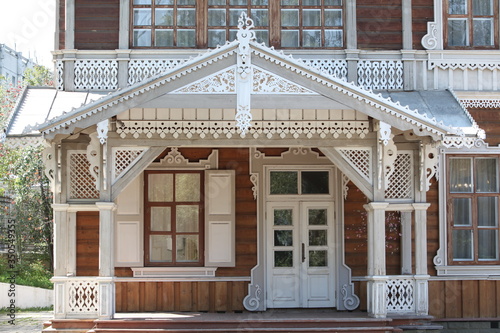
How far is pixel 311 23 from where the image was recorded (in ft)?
43.5

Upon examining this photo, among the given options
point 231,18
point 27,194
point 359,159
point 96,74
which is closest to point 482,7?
point 359,159

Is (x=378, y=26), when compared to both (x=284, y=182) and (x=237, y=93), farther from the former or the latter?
(x=237, y=93)

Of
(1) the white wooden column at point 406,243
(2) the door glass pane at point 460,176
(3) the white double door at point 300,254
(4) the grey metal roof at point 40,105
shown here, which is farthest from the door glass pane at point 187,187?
(2) the door glass pane at point 460,176

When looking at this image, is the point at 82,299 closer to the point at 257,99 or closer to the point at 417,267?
the point at 257,99

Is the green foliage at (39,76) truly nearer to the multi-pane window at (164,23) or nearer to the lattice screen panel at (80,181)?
the multi-pane window at (164,23)

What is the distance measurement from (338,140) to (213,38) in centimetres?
321

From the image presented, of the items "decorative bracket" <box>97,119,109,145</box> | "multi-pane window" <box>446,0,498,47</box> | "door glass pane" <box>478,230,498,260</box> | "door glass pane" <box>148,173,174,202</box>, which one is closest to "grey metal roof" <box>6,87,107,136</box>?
"decorative bracket" <box>97,119,109,145</box>

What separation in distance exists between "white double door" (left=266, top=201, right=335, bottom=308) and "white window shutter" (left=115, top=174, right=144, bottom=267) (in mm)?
2361

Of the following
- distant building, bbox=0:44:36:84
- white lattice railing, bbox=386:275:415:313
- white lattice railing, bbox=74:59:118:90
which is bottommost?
white lattice railing, bbox=386:275:415:313

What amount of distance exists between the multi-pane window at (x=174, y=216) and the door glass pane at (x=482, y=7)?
590 centimetres

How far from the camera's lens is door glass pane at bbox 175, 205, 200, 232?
13547 mm

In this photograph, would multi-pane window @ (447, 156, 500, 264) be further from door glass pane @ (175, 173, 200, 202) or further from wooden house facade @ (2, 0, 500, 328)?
door glass pane @ (175, 173, 200, 202)

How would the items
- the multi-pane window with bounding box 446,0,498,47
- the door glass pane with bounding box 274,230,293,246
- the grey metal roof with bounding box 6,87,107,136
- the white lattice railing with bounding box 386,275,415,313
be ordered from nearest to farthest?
the grey metal roof with bounding box 6,87,107,136, the white lattice railing with bounding box 386,275,415,313, the multi-pane window with bounding box 446,0,498,47, the door glass pane with bounding box 274,230,293,246

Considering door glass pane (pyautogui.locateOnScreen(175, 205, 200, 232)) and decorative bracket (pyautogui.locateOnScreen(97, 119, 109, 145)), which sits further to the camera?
door glass pane (pyautogui.locateOnScreen(175, 205, 200, 232))
